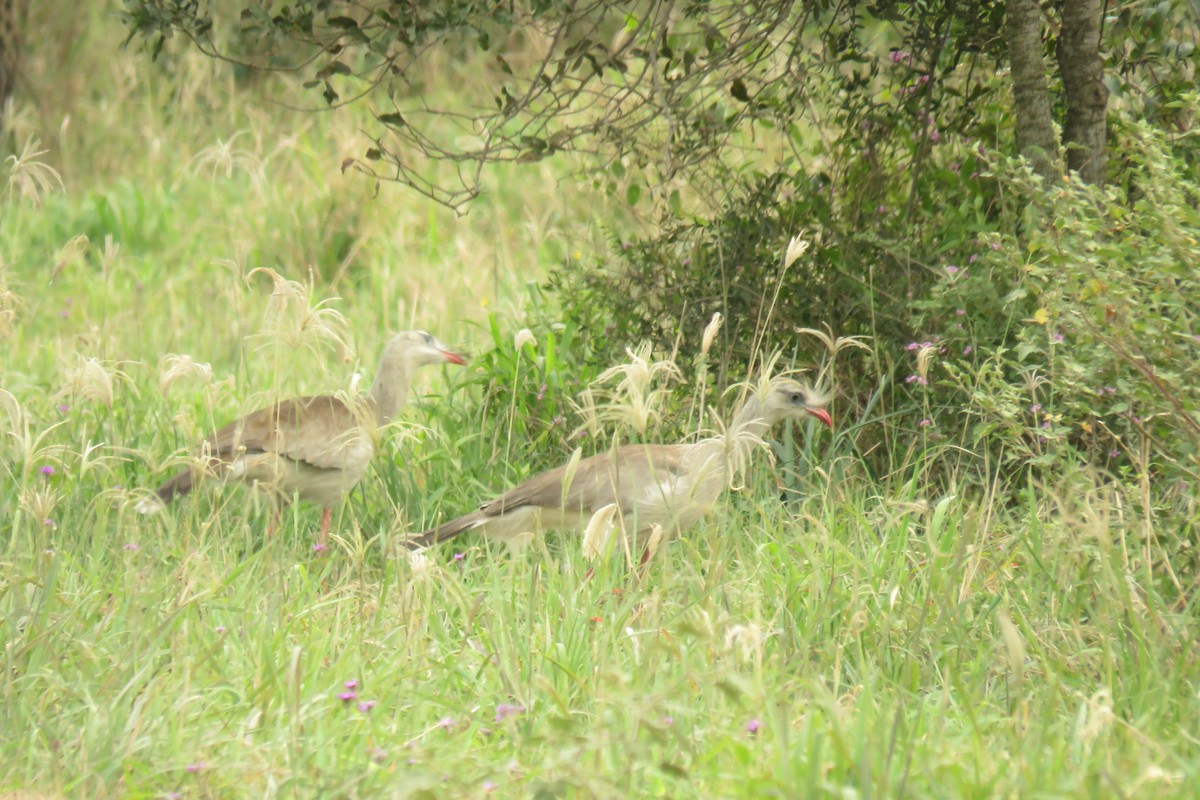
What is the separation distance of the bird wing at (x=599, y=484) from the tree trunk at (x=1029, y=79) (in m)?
1.62

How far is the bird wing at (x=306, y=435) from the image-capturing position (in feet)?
18.7

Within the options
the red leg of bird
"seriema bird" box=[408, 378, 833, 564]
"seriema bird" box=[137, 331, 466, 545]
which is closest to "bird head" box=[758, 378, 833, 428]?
"seriema bird" box=[408, 378, 833, 564]

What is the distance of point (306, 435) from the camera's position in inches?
228

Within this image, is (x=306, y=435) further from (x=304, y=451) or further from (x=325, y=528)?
(x=325, y=528)

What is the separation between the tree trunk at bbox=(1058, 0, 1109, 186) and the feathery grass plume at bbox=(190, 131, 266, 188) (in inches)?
127

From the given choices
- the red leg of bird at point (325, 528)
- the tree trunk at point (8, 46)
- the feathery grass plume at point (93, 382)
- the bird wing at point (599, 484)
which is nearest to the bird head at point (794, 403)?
the bird wing at point (599, 484)

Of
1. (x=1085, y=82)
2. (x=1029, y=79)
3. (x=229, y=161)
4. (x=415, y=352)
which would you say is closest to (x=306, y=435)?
(x=415, y=352)

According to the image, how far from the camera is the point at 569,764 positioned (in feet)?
9.11

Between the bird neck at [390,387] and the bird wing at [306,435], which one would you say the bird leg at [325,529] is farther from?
the bird neck at [390,387]

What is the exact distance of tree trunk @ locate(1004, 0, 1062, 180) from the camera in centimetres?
506

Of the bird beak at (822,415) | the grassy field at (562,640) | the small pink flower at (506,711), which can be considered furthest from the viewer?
the bird beak at (822,415)

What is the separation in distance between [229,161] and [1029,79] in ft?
10.8

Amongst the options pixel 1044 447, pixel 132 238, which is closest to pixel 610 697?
pixel 1044 447

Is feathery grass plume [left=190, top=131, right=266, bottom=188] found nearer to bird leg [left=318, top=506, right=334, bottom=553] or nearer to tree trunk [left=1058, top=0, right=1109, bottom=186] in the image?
bird leg [left=318, top=506, right=334, bottom=553]
